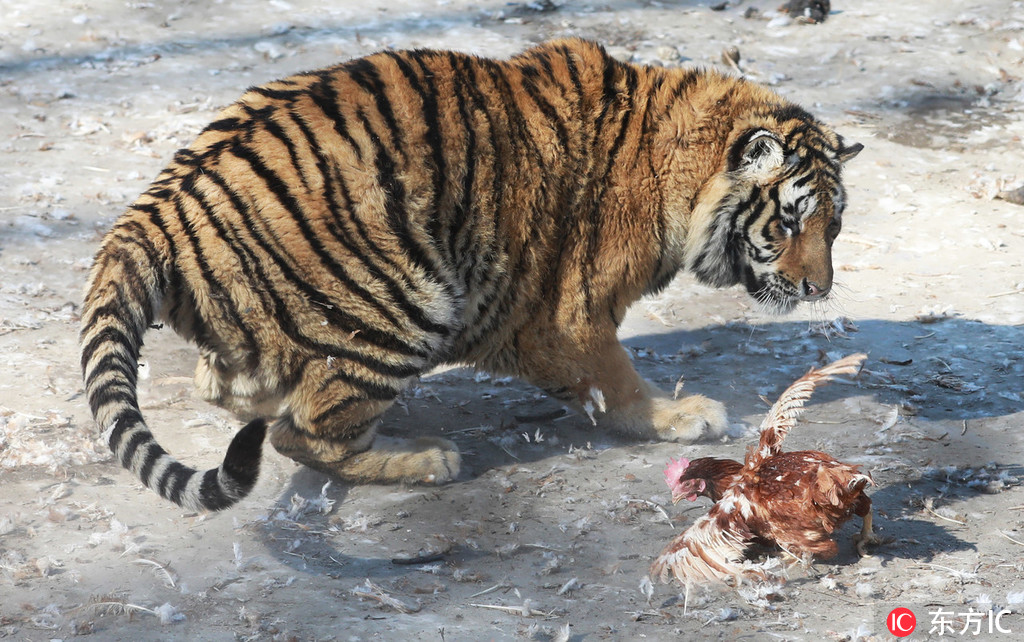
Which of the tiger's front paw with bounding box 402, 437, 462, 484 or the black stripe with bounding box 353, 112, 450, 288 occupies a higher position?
the black stripe with bounding box 353, 112, 450, 288

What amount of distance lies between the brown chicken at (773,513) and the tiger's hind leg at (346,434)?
40.8 inches

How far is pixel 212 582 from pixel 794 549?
6.00ft

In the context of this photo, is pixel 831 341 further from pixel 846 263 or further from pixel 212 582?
pixel 212 582

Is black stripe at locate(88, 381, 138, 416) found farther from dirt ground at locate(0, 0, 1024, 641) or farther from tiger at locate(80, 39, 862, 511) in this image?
dirt ground at locate(0, 0, 1024, 641)

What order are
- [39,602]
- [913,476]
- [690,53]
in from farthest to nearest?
[690,53] → [913,476] → [39,602]

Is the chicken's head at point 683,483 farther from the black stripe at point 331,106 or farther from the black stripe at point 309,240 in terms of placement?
the black stripe at point 331,106

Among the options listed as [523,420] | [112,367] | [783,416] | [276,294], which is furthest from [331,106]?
[783,416]

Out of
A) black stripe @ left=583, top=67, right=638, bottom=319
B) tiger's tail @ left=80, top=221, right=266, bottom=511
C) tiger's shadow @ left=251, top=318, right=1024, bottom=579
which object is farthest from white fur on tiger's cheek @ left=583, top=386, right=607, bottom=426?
tiger's tail @ left=80, top=221, right=266, bottom=511

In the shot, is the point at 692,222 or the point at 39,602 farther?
the point at 692,222

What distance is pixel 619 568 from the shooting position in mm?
3266

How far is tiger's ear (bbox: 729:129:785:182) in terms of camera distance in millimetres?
3947

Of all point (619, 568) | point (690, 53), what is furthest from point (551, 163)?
point (690, 53)

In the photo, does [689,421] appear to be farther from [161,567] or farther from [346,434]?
[161,567]

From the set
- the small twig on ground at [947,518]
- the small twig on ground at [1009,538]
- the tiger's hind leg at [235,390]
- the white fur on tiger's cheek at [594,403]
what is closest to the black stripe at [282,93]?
the tiger's hind leg at [235,390]
